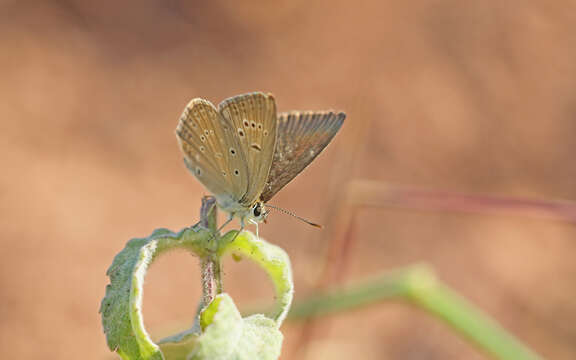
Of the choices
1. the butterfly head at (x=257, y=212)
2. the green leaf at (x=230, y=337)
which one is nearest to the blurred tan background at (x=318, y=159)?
the butterfly head at (x=257, y=212)

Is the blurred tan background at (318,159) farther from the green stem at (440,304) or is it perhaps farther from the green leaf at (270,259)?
the green leaf at (270,259)

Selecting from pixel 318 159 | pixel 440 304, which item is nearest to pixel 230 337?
pixel 440 304

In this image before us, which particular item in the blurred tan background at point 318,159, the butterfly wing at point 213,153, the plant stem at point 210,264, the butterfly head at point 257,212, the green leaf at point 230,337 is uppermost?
the blurred tan background at point 318,159

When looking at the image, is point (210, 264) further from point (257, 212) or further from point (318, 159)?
point (318, 159)

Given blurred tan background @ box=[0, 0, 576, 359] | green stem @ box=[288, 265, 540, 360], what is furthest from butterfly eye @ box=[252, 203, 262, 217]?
blurred tan background @ box=[0, 0, 576, 359]

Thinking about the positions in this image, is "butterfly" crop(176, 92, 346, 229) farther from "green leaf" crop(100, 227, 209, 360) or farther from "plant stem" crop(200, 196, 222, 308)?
"green leaf" crop(100, 227, 209, 360)

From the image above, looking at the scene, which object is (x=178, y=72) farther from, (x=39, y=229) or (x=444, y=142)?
(x=444, y=142)

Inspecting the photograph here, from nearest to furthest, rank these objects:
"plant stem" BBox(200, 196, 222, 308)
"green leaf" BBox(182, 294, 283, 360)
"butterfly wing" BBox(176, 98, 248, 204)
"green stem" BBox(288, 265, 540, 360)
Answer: "green leaf" BBox(182, 294, 283, 360), "plant stem" BBox(200, 196, 222, 308), "butterfly wing" BBox(176, 98, 248, 204), "green stem" BBox(288, 265, 540, 360)
